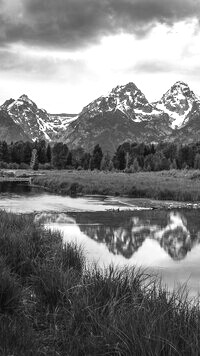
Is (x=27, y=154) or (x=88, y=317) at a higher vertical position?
(x=27, y=154)

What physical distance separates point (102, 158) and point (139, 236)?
14139cm

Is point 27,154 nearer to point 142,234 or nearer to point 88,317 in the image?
→ point 142,234

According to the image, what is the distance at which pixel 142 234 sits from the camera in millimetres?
21266

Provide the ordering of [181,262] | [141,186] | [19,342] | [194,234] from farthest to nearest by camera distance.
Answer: [141,186]
[194,234]
[181,262]
[19,342]

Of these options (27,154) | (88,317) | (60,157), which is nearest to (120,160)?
(60,157)

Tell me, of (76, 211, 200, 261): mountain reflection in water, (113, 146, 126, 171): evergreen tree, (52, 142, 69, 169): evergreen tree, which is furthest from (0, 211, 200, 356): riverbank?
(52, 142, 69, 169): evergreen tree

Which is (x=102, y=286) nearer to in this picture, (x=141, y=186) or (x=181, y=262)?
(x=181, y=262)

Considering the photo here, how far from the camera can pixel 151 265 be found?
49.2 feet

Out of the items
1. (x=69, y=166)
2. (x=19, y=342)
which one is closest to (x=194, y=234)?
(x=19, y=342)

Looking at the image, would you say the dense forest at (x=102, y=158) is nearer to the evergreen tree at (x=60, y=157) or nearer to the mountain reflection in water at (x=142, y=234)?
the evergreen tree at (x=60, y=157)

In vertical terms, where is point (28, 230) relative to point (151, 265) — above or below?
above

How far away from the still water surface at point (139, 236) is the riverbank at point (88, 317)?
2409 mm

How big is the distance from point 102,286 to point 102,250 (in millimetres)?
8515

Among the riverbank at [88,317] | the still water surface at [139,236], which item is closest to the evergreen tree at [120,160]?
the still water surface at [139,236]
